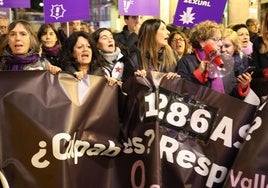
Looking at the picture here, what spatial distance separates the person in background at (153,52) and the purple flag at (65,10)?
0.67 meters

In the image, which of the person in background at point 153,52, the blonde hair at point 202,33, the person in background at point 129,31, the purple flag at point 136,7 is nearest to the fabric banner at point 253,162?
the blonde hair at point 202,33

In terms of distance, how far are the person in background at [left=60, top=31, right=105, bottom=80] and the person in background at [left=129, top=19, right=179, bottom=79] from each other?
0.33 metres

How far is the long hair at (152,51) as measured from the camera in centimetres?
390

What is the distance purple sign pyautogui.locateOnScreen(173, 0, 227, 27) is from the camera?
4.59 meters

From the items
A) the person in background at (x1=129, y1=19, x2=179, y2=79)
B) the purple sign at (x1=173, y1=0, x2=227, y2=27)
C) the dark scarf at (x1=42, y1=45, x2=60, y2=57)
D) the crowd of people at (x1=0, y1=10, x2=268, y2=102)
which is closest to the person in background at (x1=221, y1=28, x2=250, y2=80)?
the crowd of people at (x1=0, y1=10, x2=268, y2=102)

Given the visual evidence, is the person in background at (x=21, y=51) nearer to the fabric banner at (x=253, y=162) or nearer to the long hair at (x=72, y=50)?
the long hair at (x=72, y=50)

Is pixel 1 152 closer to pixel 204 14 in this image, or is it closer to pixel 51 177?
pixel 51 177

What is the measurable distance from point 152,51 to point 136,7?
1001 mm

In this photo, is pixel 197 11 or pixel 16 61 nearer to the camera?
pixel 16 61

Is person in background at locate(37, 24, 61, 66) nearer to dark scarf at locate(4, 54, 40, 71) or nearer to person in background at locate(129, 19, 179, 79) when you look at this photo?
person in background at locate(129, 19, 179, 79)

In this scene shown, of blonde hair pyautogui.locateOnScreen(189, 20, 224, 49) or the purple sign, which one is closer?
blonde hair pyautogui.locateOnScreen(189, 20, 224, 49)

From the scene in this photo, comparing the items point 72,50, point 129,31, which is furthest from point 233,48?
point 129,31

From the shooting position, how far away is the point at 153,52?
3957 millimetres

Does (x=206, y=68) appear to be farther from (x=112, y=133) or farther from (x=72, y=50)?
(x=72, y=50)
